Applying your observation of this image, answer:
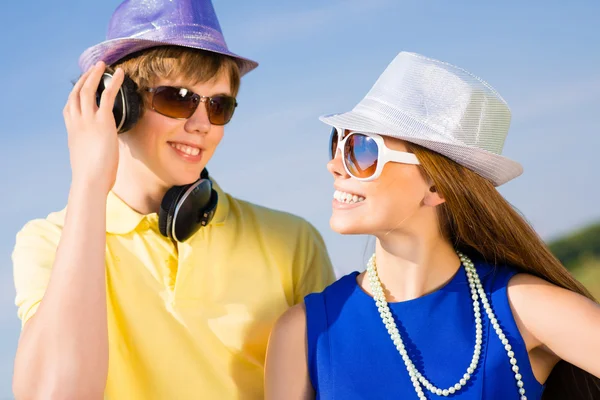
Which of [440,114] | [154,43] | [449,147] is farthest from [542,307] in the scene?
[154,43]

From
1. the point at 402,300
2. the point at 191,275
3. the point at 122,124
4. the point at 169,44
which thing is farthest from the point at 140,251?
the point at 402,300

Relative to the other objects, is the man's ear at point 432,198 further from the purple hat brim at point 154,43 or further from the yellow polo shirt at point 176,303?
the purple hat brim at point 154,43

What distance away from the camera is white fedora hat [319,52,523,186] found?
3.18m

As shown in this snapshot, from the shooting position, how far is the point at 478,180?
3.32 meters

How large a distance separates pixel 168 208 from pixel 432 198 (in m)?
1.12

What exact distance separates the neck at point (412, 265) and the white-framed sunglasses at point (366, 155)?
31cm

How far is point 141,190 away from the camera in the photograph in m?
3.74

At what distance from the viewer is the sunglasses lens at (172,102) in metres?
3.63

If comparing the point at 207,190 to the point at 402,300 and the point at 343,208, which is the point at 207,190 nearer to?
the point at 343,208

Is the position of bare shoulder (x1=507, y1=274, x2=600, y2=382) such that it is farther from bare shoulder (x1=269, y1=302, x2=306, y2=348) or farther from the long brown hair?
bare shoulder (x1=269, y1=302, x2=306, y2=348)

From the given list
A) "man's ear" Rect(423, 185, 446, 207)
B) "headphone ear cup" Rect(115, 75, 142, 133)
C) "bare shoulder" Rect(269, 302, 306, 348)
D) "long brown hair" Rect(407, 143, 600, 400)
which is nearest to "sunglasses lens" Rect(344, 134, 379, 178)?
"long brown hair" Rect(407, 143, 600, 400)

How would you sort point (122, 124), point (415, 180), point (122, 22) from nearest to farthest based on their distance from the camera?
point (415, 180) → point (122, 124) → point (122, 22)

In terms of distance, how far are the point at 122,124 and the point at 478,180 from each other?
59.4 inches

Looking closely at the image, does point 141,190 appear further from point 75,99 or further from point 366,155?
point 366,155
